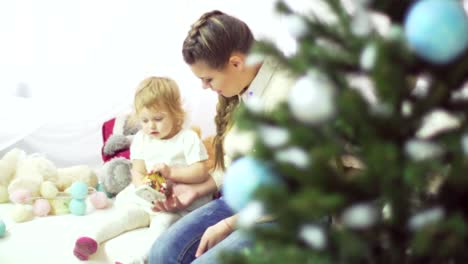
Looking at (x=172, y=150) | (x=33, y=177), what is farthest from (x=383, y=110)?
(x=33, y=177)

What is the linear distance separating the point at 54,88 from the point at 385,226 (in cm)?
203

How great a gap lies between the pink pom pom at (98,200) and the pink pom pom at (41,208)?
0.46 feet

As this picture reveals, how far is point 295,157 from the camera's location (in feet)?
1.73

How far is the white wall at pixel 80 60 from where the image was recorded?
231 centimetres

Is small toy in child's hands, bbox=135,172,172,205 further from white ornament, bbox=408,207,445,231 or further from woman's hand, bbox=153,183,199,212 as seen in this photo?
white ornament, bbox=408,207,445,231

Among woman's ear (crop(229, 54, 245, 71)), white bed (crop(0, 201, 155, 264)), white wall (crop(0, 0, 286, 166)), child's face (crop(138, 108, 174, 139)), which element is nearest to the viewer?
woman's ear (crop(229, 54, 245, 71))

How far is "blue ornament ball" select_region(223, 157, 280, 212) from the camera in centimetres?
54

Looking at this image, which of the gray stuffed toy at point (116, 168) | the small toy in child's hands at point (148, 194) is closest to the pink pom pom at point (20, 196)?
the gray stuffed toy at point (116, 168)

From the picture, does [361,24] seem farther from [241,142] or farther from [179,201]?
[179,201]

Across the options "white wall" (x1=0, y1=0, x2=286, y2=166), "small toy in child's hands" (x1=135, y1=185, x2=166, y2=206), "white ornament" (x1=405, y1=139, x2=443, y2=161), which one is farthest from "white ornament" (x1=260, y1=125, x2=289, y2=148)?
"white wall" (x1=0, y1=0, x2=286, y2=166)

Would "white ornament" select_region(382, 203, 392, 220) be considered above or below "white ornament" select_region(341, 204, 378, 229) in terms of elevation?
below

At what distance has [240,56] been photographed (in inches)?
57.1

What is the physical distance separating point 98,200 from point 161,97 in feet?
1.32

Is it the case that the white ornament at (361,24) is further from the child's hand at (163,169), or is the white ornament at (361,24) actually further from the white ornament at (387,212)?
the child's hand at (163,169)
